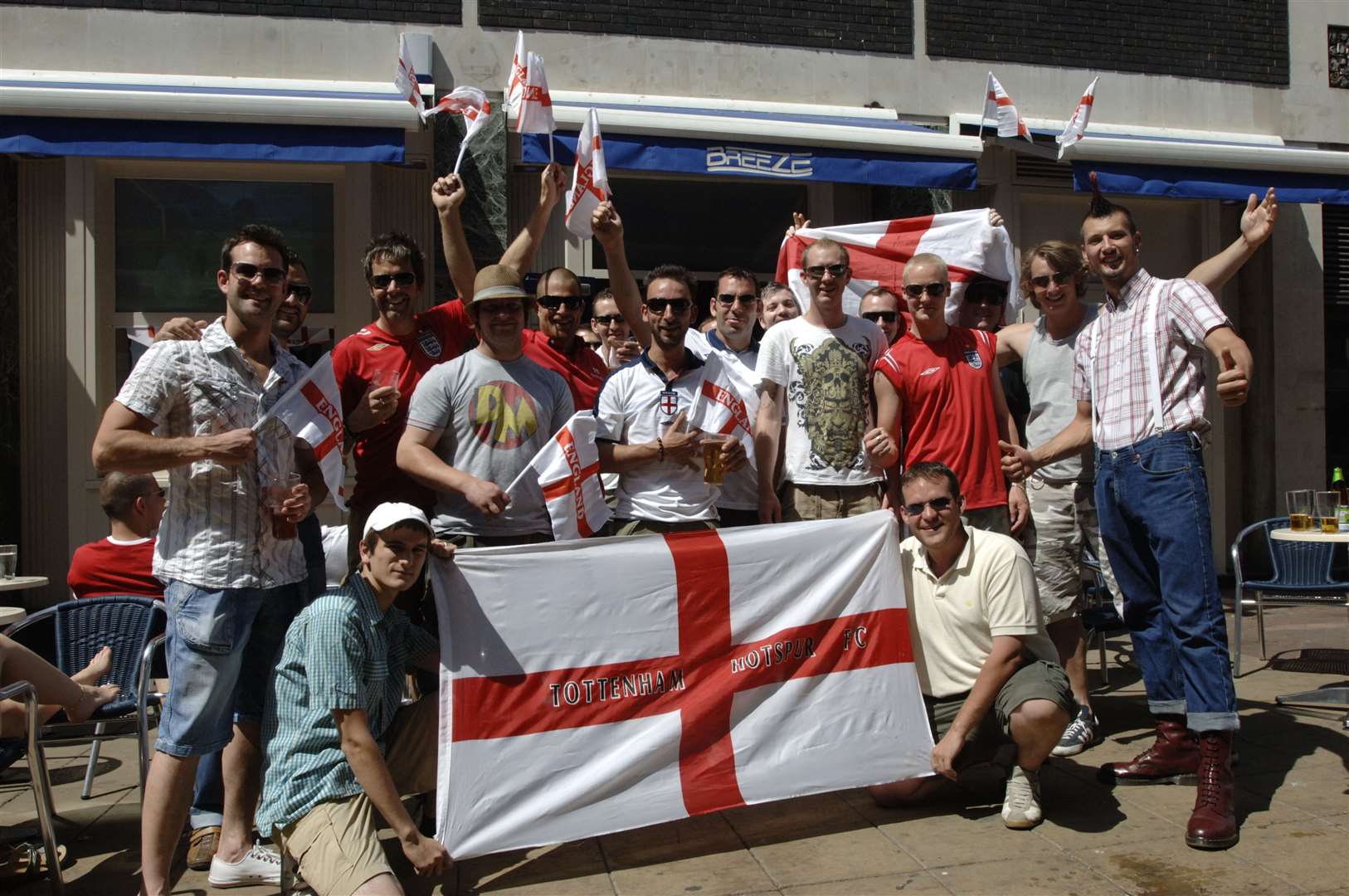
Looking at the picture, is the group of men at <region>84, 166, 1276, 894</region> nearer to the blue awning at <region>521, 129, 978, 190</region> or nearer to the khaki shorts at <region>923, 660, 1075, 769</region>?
the khaki shorts at <region>923, 660, 1075, 769</region>

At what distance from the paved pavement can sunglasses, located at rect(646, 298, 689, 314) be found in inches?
78.0

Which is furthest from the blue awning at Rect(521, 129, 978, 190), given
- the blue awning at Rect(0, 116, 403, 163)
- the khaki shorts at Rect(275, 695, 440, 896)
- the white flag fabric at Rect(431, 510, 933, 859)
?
the khaki shorts at Rect(275, 695, 440, 896)

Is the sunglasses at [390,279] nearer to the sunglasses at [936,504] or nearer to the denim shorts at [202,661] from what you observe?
the denim shorts at [202,661]

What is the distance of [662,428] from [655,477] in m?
0.20

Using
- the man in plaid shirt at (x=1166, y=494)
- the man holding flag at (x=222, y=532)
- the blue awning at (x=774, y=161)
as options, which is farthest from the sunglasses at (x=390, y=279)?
the blue awning at (x=774, y=161)

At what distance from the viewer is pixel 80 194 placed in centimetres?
812

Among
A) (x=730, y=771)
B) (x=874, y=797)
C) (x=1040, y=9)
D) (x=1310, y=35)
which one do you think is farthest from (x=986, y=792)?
(x=1310, y=35)

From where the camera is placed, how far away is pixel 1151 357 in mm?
4312

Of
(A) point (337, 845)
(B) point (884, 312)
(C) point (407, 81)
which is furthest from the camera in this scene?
(C) point (407, 81)

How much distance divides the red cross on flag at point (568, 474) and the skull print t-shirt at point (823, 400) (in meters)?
1.10

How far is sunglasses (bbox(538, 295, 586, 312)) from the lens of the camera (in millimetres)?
5137

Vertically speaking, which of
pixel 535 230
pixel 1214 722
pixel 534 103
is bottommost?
pixel 1214 722

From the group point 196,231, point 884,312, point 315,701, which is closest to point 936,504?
point 884,312

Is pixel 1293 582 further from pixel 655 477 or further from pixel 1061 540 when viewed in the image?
pixel 655 477
